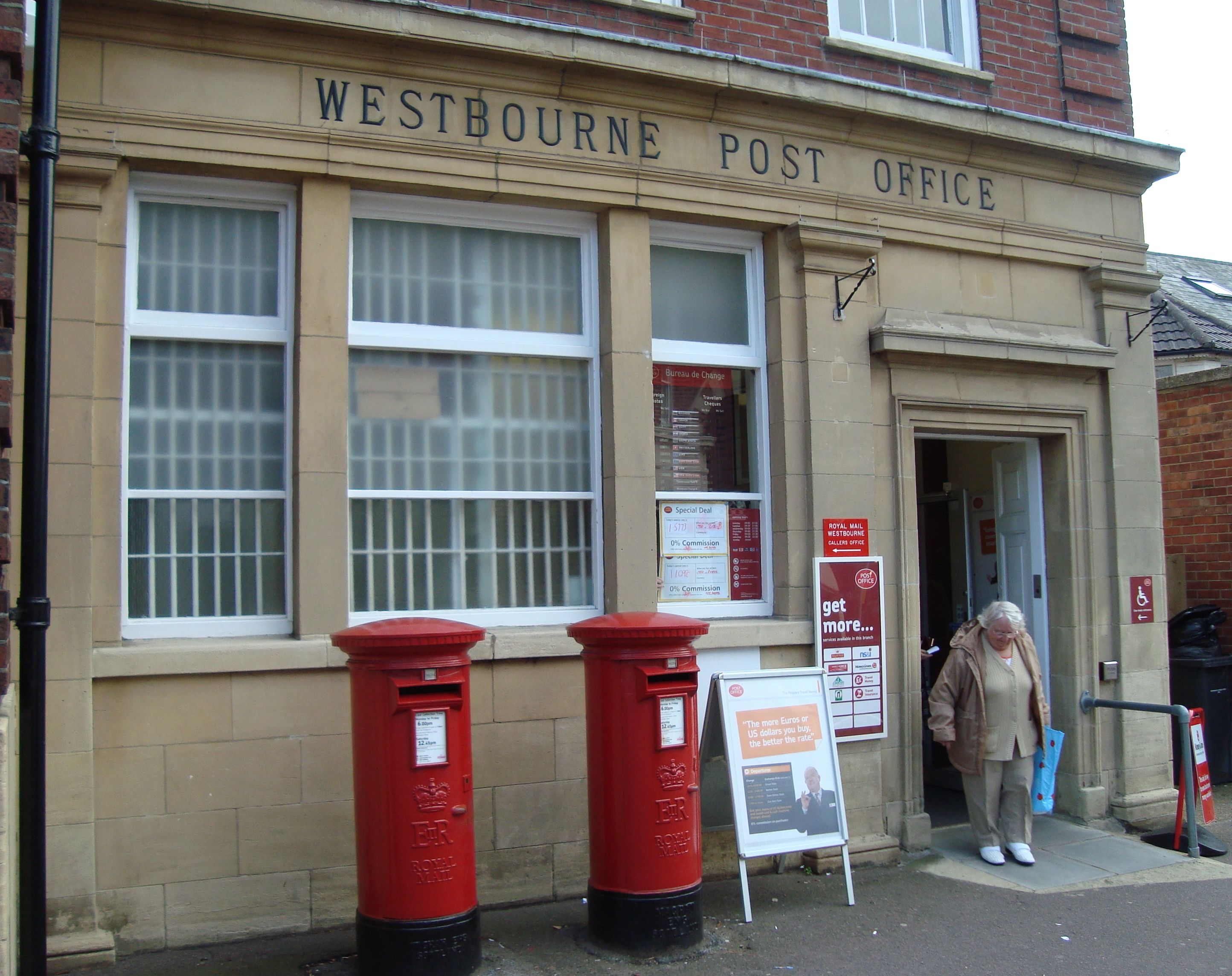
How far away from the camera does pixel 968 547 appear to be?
8.60 m

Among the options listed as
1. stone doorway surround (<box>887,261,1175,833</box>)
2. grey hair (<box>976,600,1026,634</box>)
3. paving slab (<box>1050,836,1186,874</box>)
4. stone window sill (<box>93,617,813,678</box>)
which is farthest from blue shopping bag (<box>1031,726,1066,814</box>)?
stone window sill (<box>93,617,813,678</box>)

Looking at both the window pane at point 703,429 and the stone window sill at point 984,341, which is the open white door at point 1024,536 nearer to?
the stone window sill at point 984,341

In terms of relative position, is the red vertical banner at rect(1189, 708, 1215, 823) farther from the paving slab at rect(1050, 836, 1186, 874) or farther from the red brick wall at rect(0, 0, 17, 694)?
the red brick wall at rect(0, 0, 17, 694)

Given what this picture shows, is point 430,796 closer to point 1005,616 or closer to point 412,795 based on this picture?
point 412,795

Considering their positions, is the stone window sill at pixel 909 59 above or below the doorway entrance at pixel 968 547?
above

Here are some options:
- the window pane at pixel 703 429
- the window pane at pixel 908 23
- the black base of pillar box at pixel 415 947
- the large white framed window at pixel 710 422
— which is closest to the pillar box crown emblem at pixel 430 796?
the black base of pillar box at pixel 415 947

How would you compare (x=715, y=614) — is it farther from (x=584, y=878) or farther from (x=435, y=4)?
(x=435, y=4)

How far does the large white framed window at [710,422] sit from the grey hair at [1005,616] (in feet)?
4.36

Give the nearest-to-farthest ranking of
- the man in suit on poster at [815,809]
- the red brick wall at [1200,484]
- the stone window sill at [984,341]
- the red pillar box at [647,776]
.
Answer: the red pillar box at [647,776] < the man in suit on poster at [815,809] < the stone window sill at [984,341] < the red brick wall at [1200,484]

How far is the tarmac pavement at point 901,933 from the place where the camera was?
474 centimetres

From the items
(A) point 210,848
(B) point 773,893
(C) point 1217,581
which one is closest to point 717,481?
(B) point 773,893

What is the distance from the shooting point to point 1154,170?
7.77m

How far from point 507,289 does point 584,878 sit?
3346mm

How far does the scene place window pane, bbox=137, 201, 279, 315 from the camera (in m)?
5.48
